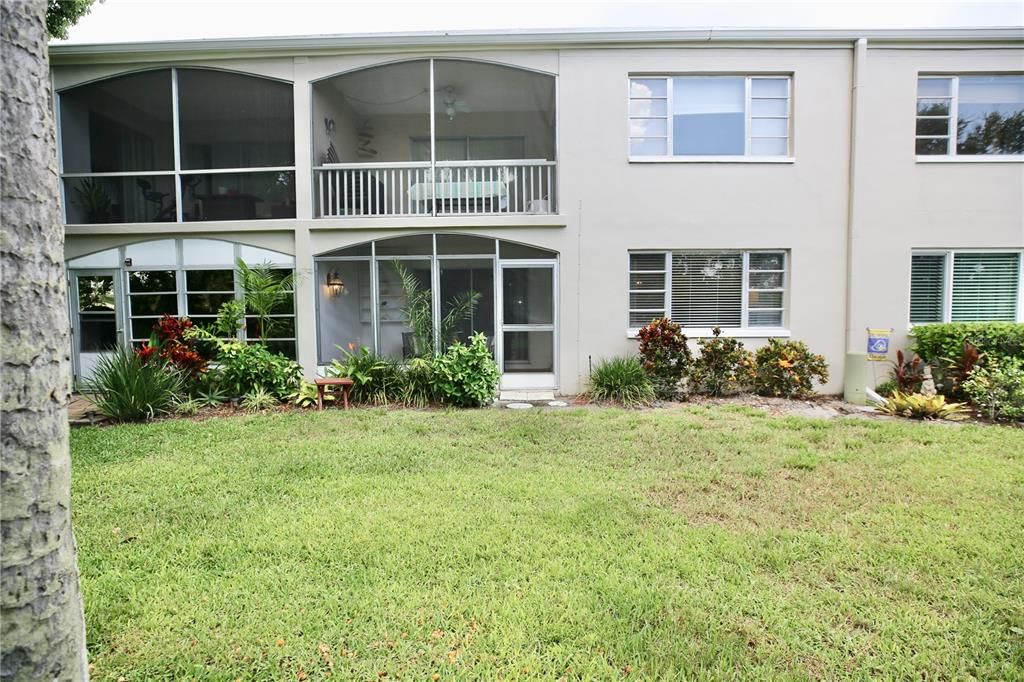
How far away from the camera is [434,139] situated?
1052 centimetres

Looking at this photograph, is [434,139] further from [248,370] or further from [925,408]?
[925,408]

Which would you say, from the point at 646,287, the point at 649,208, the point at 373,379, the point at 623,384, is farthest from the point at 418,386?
the point at 649,208

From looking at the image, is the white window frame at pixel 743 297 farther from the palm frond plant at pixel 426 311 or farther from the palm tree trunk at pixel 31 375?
the palm tree trunk at pixel 31 375

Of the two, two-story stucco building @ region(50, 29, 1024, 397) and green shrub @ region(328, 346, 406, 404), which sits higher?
two-story stucco building @ region(50, 29, 1024, 397)

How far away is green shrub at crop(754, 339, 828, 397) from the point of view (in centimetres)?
888

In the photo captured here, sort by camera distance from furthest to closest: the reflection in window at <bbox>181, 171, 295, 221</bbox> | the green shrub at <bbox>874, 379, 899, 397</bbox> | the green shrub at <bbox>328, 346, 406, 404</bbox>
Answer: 1. the reflection in window at <bbox>181, 171, 295, 221</bbox>
2. the green shrub at <bbox>874, 379, 899, 397</bbox>
3. the green shrub at <bbox>328, 346, 406, 404</bbox>

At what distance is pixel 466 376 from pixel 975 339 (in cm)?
860

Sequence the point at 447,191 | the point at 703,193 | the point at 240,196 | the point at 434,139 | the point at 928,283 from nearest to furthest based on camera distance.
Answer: the point at 703,193, the point at 928,283, the point at 240,196, the point at 447,191, the point at 434,139

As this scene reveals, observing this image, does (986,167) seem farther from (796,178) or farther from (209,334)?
→ (209,334)

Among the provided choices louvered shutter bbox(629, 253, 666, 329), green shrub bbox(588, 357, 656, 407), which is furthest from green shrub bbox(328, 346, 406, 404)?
louvered shutter bbox(629, 253, 666, 329)

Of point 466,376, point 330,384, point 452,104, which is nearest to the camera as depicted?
point 466,376

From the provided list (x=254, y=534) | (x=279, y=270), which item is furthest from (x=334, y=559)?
(x=279, y=270)

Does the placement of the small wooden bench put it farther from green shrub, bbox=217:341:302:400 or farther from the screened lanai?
the screened lanai

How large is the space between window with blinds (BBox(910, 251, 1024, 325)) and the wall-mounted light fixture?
36.4 ft
